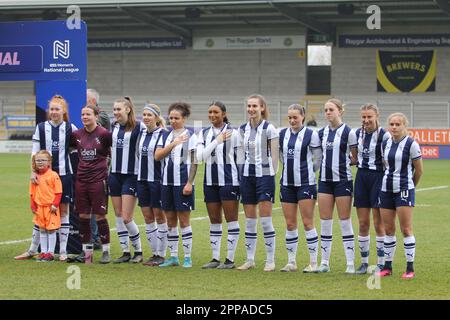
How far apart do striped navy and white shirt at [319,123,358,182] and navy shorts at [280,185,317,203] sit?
21 centimetres

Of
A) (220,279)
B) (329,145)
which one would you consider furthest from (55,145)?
(329,145)

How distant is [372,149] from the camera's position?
396 inches

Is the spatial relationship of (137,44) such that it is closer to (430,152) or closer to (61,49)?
(430,152)

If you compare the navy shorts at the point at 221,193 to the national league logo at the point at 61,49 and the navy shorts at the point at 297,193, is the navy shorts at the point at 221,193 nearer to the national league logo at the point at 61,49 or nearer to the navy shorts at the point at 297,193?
the navy shorts at the point at 297,193

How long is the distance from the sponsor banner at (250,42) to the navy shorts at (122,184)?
3148 cm

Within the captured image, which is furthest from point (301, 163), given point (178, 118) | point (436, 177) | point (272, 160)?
point (436, 177)

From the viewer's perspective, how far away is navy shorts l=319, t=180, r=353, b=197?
33.0ft

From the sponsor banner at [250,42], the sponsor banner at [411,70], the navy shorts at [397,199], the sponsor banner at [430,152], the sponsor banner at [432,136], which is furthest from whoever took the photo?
the sponsor banner at [250,42]

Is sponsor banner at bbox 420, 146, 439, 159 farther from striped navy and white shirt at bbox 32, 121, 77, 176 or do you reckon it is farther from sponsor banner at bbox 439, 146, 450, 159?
striped navy and white shirt at bbox 32, 121, 77, 176

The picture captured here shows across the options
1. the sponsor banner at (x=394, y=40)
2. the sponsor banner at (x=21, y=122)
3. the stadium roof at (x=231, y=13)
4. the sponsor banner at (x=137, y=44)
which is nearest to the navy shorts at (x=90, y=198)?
the stadium roof at (x=231, y=13)

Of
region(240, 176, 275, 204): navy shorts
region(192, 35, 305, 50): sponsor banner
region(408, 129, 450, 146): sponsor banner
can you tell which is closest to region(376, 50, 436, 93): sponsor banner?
region(192, 35, 305, 50): sponsor banner

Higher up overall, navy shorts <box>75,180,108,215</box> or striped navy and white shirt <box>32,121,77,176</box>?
striped navy and white shirt <box>32,121,77,176</box>

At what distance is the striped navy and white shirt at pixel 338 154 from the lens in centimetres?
1005

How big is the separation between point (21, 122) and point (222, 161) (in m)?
31.7
